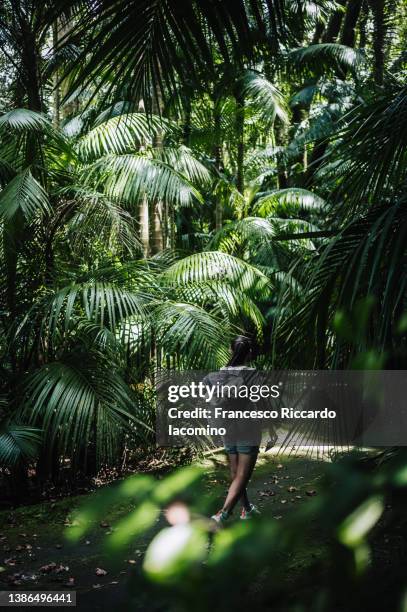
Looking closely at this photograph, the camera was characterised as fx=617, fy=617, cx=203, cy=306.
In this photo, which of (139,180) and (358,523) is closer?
(358,523)

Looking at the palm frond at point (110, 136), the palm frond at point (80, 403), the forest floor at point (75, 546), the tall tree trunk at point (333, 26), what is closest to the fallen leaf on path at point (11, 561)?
the forest floor at point (75, 546)

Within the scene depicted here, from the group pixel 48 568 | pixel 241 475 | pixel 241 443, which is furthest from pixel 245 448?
pixel 48 568

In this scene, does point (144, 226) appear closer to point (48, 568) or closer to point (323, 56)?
point (48, 568)

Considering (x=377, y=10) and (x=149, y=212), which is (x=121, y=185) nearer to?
(x=149, y=212)

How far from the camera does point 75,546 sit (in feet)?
9.91

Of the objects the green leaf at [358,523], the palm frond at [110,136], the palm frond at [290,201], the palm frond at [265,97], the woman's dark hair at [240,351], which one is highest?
the palm frond at [265,97]

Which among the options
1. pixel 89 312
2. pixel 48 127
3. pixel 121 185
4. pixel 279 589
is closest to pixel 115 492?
pixel 279 589

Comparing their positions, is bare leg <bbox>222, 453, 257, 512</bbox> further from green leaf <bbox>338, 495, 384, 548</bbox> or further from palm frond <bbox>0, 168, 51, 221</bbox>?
green leaf <bbox>338, 495, 384, 548</bbox>

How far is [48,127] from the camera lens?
5047mm

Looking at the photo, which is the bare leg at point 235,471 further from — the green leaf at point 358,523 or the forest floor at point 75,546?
the green leaf at point 358,523

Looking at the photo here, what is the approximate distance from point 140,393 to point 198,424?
2.58 ft

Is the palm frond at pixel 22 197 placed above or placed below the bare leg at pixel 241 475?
above

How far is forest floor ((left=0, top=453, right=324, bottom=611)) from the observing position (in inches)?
143

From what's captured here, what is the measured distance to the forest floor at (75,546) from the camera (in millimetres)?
3637
